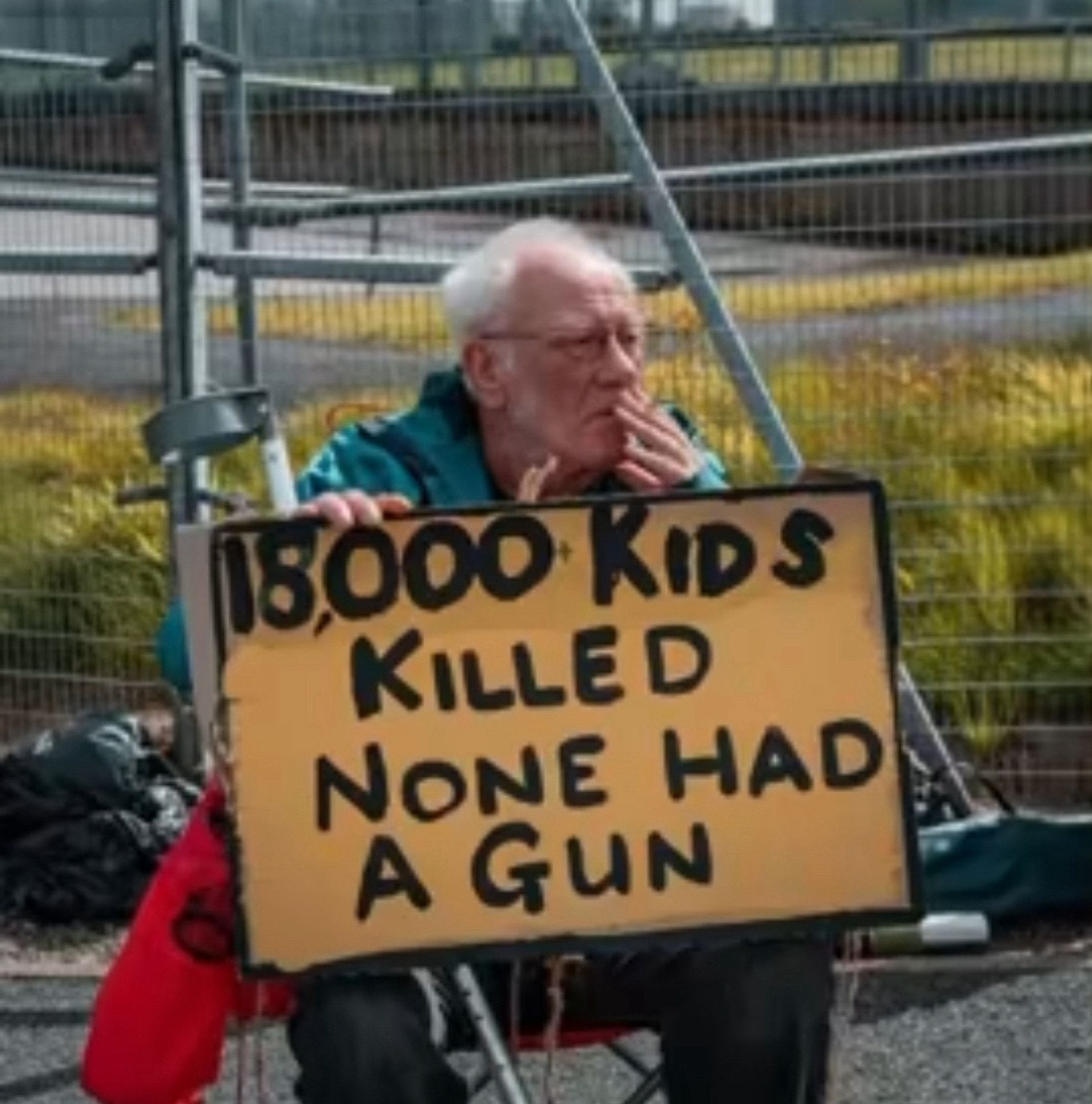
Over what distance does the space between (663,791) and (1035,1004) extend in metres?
1.99

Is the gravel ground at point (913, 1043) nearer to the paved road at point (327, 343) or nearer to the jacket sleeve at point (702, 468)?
the jacket sleeve at point (702, 468)

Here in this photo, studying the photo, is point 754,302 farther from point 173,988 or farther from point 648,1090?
point 173,988

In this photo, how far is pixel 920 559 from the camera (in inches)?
270

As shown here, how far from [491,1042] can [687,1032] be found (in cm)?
23

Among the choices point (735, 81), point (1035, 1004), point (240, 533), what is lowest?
point (1035, 1004)

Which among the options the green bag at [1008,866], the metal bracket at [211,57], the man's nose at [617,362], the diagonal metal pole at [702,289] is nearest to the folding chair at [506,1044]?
the man's nose at [617,362]

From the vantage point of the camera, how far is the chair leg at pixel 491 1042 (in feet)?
13.0

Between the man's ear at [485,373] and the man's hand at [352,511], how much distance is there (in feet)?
1.35

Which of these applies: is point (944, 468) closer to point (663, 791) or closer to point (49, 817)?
point (49, 817)

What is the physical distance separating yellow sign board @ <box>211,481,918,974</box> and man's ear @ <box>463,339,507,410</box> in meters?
0.41

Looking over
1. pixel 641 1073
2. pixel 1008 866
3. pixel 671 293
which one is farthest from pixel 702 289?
pixel 641 1073

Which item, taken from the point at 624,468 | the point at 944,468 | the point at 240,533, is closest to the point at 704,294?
the point at 944,468

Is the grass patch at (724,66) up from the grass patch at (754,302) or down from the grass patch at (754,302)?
up

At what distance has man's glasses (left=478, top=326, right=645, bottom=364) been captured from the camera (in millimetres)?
4195
